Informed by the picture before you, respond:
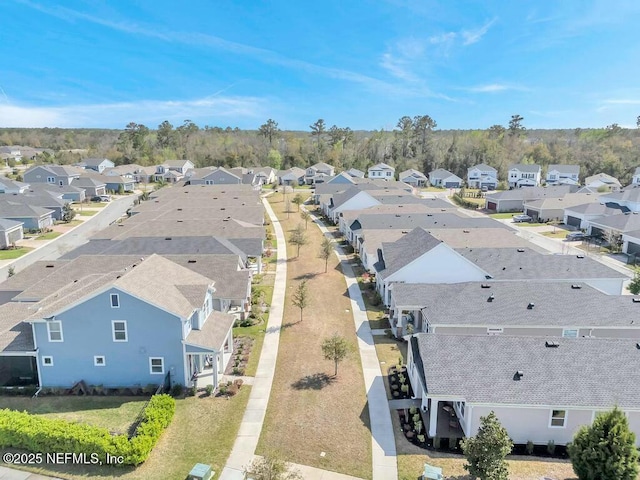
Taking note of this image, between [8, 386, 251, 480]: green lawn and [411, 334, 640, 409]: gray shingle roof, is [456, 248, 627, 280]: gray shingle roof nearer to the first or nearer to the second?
[411, 334, 640, 409]: gray shingle roof

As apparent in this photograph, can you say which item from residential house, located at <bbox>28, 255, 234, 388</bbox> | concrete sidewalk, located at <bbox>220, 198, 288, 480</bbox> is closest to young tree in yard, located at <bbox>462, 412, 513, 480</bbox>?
concrete sidewalk, located at <bbox>220, 198, 288, 480</bbox>

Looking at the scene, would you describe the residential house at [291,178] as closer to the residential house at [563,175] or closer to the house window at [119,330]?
the residential house at [563,175]

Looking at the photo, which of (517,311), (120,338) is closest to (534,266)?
(517,311)

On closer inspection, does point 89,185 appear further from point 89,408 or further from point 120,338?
point 89,408

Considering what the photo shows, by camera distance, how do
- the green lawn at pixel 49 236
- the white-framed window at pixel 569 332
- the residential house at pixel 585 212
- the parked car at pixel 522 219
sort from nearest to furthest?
1. the white-framed window at pixel 569 332
2. the green lawn at pixel 49 236
3. the residential house at pixel 585 212
4. the parked car at pixel 522 219

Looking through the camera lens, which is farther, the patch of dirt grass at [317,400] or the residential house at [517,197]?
the residential house at [517,197]

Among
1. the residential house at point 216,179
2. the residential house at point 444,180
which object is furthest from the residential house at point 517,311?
the residential house at point 444,180
